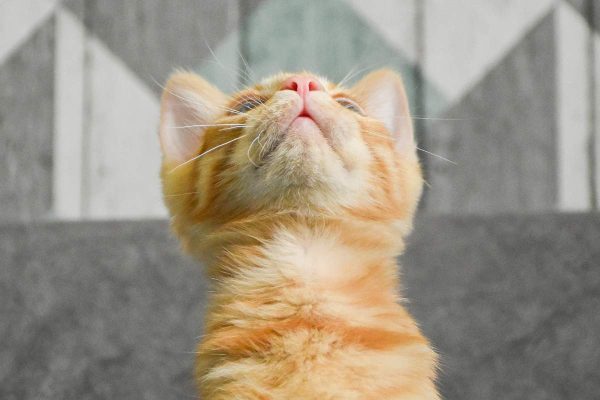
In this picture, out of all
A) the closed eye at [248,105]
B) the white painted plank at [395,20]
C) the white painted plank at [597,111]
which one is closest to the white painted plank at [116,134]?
the white painted plank at [395,20]

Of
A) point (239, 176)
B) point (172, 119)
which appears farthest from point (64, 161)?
point (239, 176)

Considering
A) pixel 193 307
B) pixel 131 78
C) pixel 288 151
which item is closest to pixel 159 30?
pixel 131 78

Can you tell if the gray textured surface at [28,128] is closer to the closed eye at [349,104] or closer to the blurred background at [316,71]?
the blurred background at [316,71]

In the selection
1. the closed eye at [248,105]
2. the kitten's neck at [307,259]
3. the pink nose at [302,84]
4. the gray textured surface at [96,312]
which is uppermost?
Result: the pink nose at [302,84]

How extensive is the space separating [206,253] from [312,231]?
0.12m

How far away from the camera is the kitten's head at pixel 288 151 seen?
65 cm

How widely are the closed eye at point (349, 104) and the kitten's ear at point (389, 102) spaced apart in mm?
40

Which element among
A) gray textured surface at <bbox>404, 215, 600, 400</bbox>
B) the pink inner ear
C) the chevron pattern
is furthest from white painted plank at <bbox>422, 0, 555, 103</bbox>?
the pink inner ear

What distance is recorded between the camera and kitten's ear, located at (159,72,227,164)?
0.76m

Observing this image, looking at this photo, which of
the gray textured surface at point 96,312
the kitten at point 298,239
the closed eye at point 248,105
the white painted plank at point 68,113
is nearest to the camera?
the kitten at point 298,239

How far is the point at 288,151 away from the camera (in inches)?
25.1

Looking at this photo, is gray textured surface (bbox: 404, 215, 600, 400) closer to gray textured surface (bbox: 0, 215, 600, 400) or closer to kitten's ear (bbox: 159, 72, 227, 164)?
gray textured surface (bbox: 0, 215, 600, 400)

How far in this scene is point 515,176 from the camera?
125cm

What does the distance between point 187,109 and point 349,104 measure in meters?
0.18
